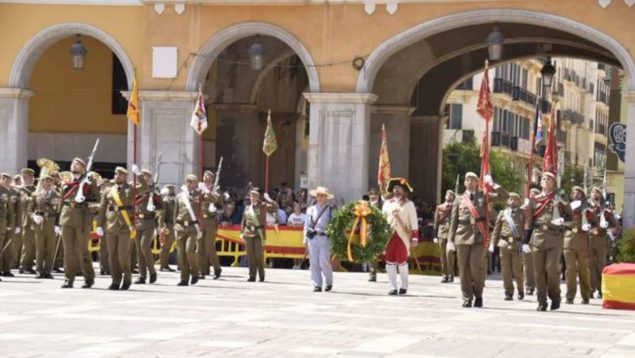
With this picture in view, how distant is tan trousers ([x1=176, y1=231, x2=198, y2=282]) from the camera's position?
25516 millimetres

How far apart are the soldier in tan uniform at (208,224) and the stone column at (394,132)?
11.1 meters

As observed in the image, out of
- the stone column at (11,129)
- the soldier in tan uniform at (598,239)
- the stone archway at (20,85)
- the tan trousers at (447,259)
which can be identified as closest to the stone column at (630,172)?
the tan trousers at (447,259)

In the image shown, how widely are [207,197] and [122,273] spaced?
14.5 feet

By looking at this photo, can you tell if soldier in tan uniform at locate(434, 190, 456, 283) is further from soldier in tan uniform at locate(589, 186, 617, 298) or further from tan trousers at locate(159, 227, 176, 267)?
tan trousers at locate(159, 227, 176, 267)

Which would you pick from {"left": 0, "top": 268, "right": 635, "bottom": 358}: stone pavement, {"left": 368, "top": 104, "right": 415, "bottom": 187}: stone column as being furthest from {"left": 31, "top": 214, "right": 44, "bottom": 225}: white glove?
{"left": 368, "top": 104, "right": 415, "bottom": 187}: stone column

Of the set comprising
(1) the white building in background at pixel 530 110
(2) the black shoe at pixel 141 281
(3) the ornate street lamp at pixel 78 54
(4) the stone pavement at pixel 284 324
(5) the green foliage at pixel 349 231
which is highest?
(1) the white building in background at pixel 530 110

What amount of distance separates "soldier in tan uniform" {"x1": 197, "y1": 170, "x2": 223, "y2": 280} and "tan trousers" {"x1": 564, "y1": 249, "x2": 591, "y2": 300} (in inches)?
259

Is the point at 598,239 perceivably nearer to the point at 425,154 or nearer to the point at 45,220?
the point at 45,220

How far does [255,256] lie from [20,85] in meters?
9.59

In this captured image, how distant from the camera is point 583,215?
23828 millimetres

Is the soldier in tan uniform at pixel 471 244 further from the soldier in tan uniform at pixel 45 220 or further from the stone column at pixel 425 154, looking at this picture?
the stone column at pixel 425 154

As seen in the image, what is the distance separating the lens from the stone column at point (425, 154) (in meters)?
41.4

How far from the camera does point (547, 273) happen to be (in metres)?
21.9

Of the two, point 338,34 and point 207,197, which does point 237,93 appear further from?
point 207,197
